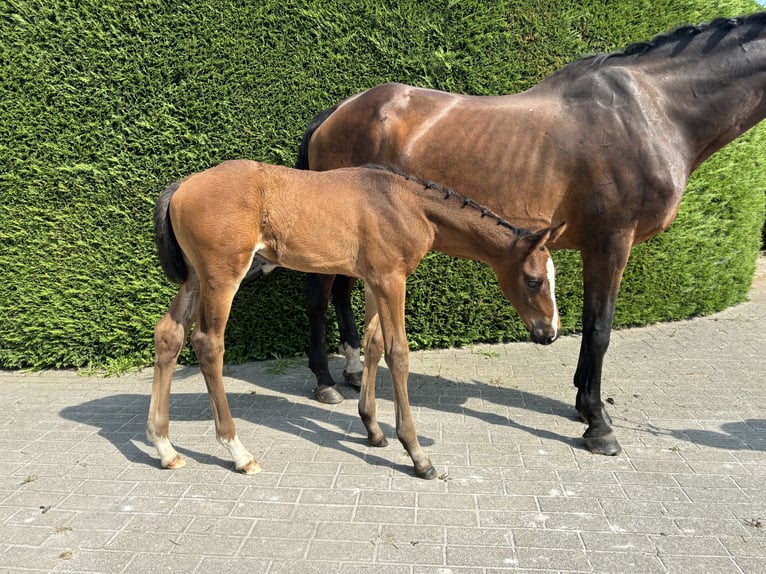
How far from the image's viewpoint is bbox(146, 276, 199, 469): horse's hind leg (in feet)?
10.1

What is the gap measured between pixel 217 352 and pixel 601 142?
2716mm

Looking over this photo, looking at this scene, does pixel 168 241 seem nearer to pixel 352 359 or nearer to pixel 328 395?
pixel 328 395

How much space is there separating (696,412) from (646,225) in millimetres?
1483

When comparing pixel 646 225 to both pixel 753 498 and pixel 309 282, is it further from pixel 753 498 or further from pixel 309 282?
pixel 309 282

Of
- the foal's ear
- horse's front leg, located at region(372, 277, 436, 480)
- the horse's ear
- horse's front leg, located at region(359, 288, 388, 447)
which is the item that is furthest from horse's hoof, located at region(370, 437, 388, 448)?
the horse's ear

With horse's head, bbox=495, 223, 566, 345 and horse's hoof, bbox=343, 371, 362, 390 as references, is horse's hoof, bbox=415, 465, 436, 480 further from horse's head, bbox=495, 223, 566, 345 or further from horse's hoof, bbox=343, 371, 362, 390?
horse's hoof, bbox=343, 371, 362, 390

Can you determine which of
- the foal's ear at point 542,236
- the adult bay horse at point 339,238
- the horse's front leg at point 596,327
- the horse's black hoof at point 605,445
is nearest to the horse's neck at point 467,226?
the adult bay horse at point 339,238

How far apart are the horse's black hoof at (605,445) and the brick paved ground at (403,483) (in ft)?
0.17

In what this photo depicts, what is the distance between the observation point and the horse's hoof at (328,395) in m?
4.11

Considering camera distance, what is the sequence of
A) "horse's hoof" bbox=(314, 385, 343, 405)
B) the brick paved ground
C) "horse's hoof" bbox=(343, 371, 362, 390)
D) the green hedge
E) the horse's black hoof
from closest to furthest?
the brick paved ground, the horse's black hoof, "horse's hoof" bbox=(314, 385, 343, 405), "horse's hoof" bbox=(343, 371, 362, 390), the green hedge

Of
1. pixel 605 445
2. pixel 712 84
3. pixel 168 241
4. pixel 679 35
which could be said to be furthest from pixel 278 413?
pixel 679 35

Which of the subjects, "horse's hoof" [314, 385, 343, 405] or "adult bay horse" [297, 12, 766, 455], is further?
"horse's hoof" [314, 385, 343, 405]

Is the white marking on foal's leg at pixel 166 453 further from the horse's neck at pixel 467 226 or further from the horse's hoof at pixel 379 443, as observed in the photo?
the horse's neck at pixel 467 226

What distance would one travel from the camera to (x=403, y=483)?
2.84 m
